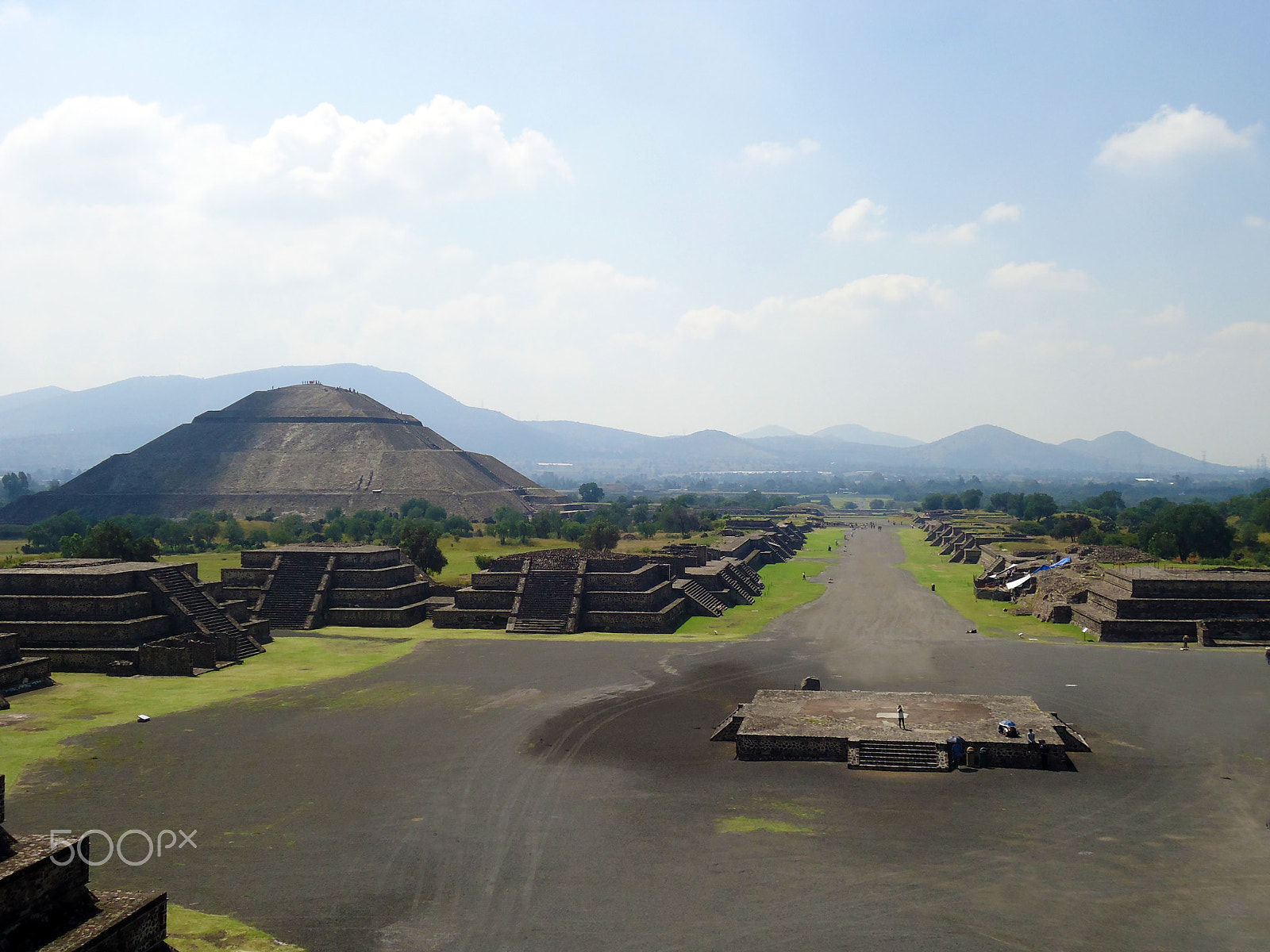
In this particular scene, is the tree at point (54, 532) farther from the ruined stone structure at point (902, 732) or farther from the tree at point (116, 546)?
the ruined stone structure at point (902, 732)

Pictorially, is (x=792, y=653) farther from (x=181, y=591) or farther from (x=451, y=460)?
(x=451, y=460)

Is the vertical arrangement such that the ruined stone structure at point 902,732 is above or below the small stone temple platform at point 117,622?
below

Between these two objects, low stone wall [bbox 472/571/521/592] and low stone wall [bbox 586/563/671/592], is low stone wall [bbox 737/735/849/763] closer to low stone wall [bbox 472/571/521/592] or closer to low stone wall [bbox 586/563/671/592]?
low stone wall [bbox 586/563/671/592]

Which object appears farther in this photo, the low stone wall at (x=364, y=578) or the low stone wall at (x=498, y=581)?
the low stone wall at (x=364, y=578)

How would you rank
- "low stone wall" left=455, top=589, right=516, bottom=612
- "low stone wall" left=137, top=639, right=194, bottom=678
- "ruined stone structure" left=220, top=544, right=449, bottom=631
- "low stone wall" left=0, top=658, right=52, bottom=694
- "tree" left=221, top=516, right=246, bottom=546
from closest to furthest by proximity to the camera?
"low stone wall" left=0, top=658, right=52, bottom=694 < "low stone wall" left=137, top=639, right=194, bottom=678 < "low stone wall" left=455, top=589, right=516, bottom=612 < "ruined stone structure" left=220, top=544, right=449, bottom=631 < "tree" left=221, top=516, right=246, bottom=546

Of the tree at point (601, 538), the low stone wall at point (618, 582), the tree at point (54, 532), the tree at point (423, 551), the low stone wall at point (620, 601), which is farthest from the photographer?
the tree at point (54, 532)

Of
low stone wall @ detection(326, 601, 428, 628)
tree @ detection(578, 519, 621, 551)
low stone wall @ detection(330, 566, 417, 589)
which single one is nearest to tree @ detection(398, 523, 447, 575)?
low stone wall @ detection(330, 566, 417, 589)

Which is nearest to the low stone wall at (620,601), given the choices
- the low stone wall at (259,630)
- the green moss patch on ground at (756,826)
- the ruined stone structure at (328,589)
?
the ruined stone structure at (328,589)

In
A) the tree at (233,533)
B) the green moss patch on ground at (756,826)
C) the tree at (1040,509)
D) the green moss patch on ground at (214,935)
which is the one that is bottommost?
the green moss patch on ground at (214,935)
